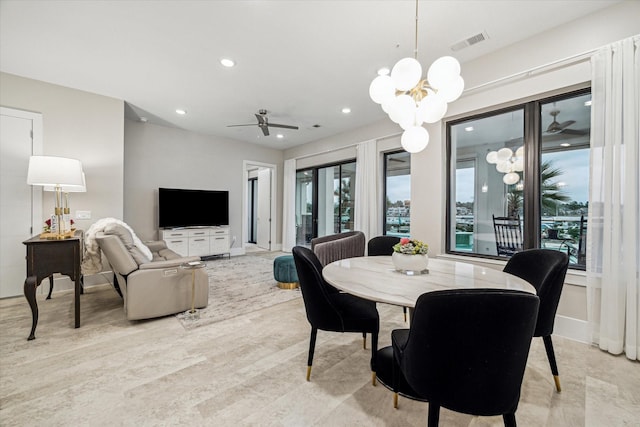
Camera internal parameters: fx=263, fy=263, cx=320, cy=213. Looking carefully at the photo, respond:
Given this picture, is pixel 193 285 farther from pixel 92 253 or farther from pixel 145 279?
pixel 92 253

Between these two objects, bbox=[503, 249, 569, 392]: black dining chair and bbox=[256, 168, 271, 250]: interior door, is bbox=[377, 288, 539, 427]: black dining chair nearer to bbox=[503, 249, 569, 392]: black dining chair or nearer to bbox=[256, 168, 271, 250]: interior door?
bbox=[503, 249, 569, 392]: black dining chair

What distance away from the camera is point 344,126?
544 cm

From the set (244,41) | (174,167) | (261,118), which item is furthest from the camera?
(174,167)

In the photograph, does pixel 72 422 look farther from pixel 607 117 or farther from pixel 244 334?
Result: pixel 607 117

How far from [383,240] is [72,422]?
2801mm

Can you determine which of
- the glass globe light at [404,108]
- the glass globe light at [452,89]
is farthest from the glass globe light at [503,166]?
the glass globe light at [404,108]

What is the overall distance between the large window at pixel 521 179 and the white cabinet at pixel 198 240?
480cm

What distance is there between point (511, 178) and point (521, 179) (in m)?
0.11

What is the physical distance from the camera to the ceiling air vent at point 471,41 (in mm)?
2650

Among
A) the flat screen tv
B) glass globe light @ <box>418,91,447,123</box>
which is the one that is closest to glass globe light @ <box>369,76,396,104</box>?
glass globe light @ <box>418,91,447,123</box>

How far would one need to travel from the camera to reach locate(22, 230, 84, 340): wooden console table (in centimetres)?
236

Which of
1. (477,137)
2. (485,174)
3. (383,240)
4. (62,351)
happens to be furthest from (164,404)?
(477,137)

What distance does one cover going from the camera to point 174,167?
5.77 m

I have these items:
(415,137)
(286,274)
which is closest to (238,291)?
(286,274)
